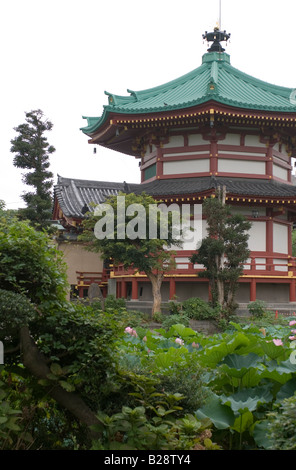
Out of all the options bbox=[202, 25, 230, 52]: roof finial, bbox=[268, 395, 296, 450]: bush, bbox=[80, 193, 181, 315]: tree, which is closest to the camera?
bbox=[268, 395, 296, 450]: bush

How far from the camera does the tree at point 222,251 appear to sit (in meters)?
16.2

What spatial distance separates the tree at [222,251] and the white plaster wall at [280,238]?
4.20 metres

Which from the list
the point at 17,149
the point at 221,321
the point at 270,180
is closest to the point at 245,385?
the point at 221,321

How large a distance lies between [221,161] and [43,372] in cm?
1633

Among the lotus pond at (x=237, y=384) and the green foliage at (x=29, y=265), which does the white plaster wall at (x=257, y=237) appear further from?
the green foliage at (x=29, y=265)

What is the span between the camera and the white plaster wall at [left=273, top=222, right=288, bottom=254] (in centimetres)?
2045

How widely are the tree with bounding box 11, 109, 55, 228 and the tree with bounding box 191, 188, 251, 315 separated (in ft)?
26.6

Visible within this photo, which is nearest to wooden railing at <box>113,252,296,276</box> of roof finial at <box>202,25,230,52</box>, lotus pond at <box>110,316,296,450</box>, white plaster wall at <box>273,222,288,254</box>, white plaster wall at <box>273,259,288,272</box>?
white plaster wall at <box>273,259,288,272</box>

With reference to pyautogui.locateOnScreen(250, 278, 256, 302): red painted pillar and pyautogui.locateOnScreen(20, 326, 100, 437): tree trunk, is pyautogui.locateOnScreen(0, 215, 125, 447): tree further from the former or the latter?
pyautogui.locateOnScreen(250, 278, 256, 302): red painted pillar

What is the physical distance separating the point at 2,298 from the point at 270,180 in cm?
1739

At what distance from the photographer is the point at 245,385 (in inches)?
220

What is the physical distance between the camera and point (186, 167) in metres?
20.7

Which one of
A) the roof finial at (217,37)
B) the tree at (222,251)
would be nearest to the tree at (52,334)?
the tree at (222,251)
